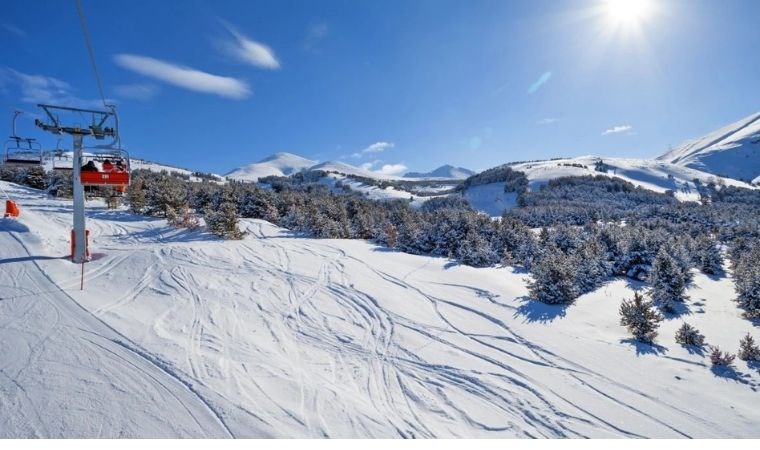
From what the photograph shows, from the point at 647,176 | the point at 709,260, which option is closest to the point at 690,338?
the point at 709,260

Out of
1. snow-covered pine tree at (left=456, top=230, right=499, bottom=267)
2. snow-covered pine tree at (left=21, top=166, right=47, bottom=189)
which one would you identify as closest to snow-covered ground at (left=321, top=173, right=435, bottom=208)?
snow-covered pine tree at (left=21, top=166, right=47, bottom=189)

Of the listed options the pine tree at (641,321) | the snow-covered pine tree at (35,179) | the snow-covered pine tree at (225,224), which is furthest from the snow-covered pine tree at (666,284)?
the snow-covered pine tree at (35,179)

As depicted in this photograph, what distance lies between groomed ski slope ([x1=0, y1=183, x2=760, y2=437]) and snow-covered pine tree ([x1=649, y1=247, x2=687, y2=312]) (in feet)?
8.18

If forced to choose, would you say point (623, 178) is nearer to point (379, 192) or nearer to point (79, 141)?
point (379, 192)

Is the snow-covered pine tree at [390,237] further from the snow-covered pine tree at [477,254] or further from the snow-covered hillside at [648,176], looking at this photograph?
the snow-covered hillside at [648,176]

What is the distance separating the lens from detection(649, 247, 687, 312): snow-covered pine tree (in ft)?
52.3

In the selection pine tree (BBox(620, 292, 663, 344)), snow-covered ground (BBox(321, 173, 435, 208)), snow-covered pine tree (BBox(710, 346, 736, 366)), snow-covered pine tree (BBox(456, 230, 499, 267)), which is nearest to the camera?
snow-covered pine tree (BBox(710, 346, 736, 366))

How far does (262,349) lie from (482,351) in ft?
16.7

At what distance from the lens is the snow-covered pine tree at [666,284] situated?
52.3 feet

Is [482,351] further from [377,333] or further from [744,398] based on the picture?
[744,398]

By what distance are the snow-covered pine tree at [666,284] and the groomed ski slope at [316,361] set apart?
8.18 feet

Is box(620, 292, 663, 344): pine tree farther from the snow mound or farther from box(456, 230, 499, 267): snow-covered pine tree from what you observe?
the snow mound
